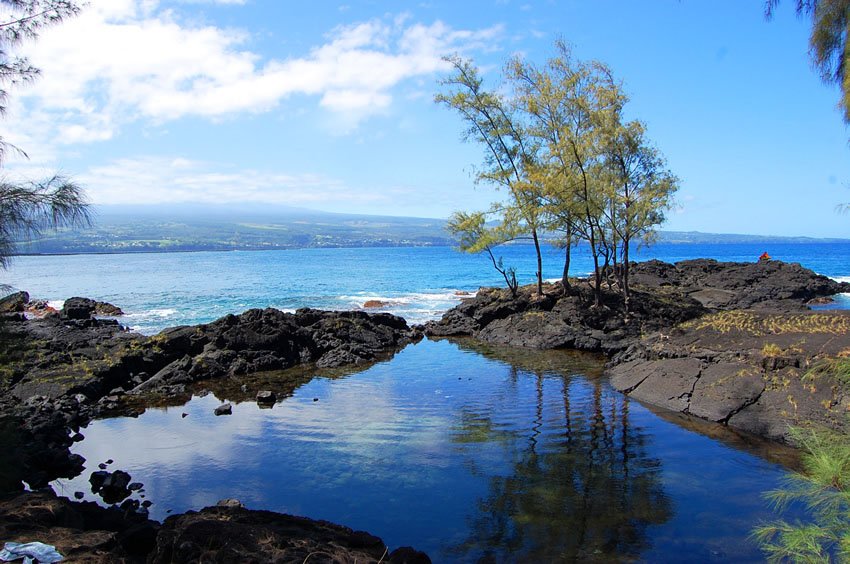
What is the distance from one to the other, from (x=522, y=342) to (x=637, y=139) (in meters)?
12.9

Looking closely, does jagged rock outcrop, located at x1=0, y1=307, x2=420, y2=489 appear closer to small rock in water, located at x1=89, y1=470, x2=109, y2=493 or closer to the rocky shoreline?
the rocky shoreline

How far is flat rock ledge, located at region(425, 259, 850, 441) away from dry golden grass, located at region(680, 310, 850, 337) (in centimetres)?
3

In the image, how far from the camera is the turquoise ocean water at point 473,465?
8.80 m

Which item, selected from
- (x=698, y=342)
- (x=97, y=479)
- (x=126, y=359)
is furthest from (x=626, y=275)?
(x=97, y=479)

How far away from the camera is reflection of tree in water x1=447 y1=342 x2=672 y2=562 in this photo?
8.42m

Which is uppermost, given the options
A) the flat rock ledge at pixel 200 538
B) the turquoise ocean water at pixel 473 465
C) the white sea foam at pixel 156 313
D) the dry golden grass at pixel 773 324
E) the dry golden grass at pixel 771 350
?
the dry golden grass at pixel 773 324

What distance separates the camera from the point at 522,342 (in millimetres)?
26828

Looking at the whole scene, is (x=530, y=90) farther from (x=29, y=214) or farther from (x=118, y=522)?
(x=118, y=522)

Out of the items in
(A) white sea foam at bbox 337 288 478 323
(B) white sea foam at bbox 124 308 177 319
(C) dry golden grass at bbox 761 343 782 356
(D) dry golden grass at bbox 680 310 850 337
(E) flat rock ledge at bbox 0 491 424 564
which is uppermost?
(D) dry golden grass at bbox 680 310 850 337

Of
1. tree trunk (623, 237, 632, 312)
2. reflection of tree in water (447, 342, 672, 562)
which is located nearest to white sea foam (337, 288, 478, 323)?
tree trunk (623, 237, 632, 312)

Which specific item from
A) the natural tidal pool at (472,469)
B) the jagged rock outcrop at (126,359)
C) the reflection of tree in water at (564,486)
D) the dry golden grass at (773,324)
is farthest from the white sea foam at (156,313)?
the dry golden grass at (773,324)

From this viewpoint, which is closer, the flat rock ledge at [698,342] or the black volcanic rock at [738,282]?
the flat rock ledge at [698,342]

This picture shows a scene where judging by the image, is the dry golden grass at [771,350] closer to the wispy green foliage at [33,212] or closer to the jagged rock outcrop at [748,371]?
the jagged rock outcrop at [748,371]

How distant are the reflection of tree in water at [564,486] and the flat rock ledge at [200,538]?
2.19 metres
